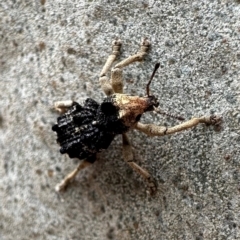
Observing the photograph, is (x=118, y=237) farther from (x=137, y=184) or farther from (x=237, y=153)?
(x=237, y=153)

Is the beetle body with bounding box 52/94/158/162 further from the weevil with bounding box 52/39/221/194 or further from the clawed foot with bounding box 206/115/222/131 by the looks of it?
the clawed foot with bounding box 206/115/222/131

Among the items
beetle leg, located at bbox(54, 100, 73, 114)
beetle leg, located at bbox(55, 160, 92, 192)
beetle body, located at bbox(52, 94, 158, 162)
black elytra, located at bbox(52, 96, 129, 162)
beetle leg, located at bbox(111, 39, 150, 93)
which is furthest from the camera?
beetle leg, located at bbox(55, 160, 92, 192)

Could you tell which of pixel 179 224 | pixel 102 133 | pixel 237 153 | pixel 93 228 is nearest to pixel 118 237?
pixel 93 228

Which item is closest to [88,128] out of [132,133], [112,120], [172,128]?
[112,120]

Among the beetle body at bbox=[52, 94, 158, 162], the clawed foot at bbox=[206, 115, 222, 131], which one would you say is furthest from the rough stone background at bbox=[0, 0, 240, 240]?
the beetle body at bbox=[52, 94, 158, 162]

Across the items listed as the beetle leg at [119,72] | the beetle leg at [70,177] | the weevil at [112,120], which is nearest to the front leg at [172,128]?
the weevil at [112,120]

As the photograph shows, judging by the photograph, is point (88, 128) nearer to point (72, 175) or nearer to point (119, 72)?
point (119, 72)

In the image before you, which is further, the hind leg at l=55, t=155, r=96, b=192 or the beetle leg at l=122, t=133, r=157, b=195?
the hind leg at l=55, t=155, r=96, b=192
